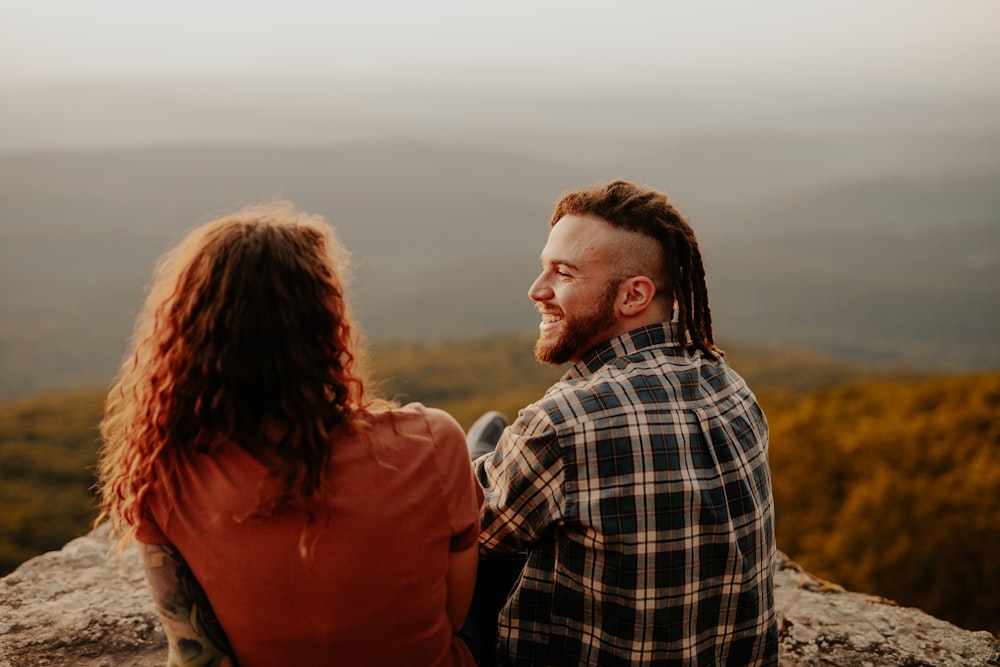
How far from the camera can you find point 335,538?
65.1 inches

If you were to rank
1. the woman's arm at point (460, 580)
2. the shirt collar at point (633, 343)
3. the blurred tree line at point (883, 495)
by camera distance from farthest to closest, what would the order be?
the blurred tree line at point (883, 495), the shirt collar at point (633, 343), the woman's arm at point (460, 580)

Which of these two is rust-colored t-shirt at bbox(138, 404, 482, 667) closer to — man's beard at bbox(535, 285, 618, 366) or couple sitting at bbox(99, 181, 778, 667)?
couple sitting at bbox(99, 181, 778, 667)

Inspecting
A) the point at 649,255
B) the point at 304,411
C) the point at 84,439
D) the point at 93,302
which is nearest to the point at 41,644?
the point at 304,411

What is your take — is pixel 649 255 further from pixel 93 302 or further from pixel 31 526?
pixel 93 302

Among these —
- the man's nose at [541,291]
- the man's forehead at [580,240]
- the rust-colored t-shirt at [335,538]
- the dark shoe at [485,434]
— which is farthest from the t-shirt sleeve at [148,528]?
the dark shoe at [485,434]

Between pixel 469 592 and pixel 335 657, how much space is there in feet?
1.29

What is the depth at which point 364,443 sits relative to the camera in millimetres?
1677

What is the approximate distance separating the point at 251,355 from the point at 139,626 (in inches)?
83.3

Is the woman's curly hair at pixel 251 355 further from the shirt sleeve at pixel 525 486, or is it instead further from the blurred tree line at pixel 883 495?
the shirt sleeve at pixel 525 486

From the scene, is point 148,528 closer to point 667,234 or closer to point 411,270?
point 667,234

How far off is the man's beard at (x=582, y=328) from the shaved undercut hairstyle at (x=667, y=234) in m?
0.19

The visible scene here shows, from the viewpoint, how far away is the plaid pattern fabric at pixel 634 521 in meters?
1.98

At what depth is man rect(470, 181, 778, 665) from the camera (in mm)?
1984

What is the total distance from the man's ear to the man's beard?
33mm
